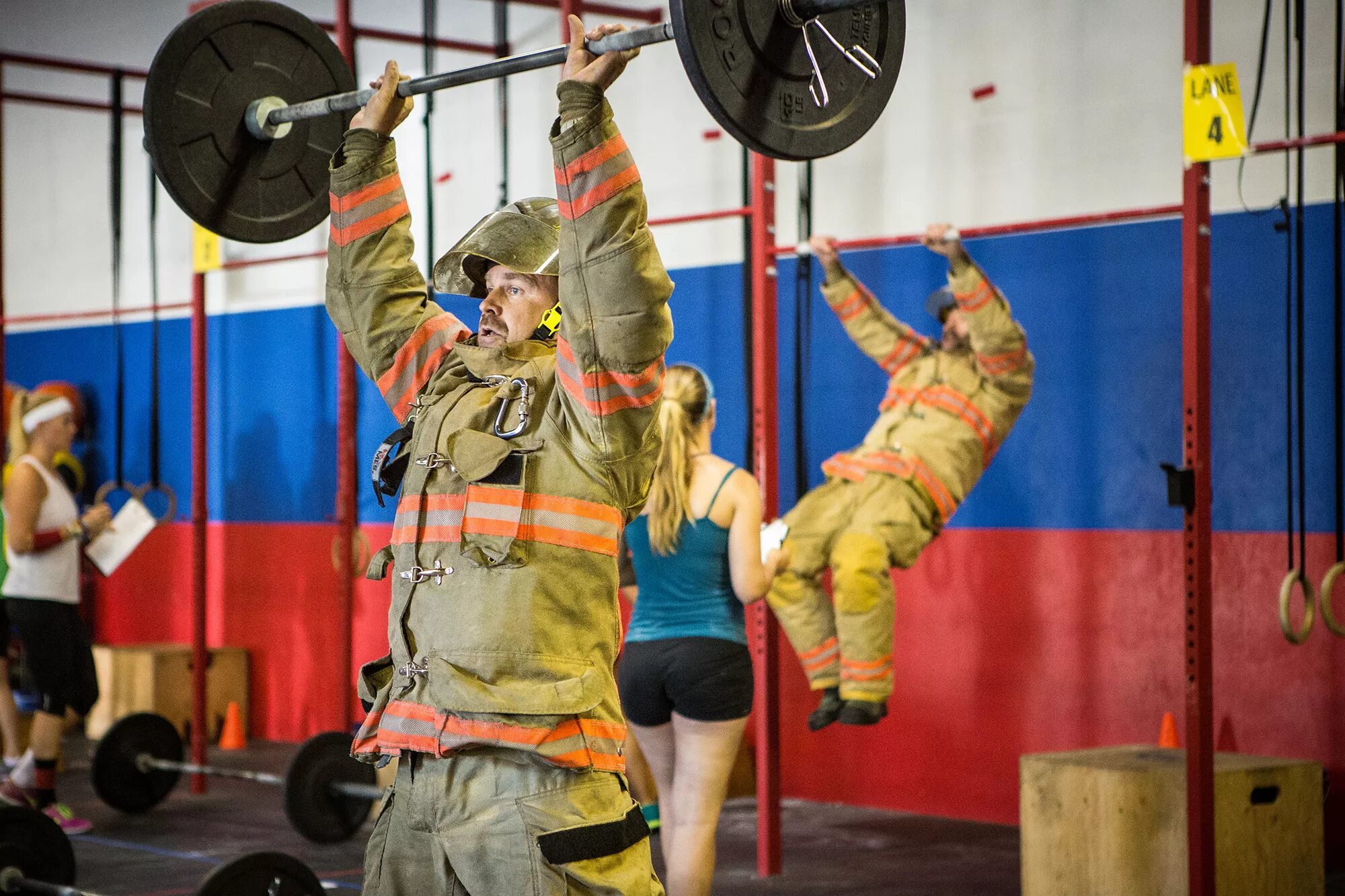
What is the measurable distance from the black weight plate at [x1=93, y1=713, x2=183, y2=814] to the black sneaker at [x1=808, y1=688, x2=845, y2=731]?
268 centimetres

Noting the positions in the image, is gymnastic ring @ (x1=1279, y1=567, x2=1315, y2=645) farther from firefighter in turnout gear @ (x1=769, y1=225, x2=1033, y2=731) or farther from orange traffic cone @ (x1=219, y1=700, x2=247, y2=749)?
orange traffic cone @ (x1=219, y1=700, x2=247, y2=749)

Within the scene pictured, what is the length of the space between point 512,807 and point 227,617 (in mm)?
6631

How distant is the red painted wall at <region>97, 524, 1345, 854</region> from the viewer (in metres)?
5.09

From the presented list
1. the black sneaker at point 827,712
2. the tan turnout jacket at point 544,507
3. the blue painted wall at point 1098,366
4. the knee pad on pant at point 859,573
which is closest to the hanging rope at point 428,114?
the blue painted wall at point 1098,366

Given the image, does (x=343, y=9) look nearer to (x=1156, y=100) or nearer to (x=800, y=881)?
(x=1156, y=100)

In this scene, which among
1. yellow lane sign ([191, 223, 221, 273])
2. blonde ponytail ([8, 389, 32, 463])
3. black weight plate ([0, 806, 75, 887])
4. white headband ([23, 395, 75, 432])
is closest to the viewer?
black weight plate ([0, 806, 75, 887])

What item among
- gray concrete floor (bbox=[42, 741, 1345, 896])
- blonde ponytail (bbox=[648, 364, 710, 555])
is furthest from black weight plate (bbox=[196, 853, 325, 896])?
blonde ponytail (bbox=[648, 364, 710, 555])

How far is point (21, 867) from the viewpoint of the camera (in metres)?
4.15

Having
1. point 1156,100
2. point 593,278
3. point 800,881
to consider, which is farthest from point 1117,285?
point 593,278

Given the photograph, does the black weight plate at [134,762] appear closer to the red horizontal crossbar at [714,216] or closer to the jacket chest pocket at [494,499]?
the red horizontal crossbar at [714,216]

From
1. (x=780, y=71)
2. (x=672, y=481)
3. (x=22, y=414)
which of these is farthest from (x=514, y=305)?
(x=22, y=414)

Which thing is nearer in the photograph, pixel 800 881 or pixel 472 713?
pixel 472 713

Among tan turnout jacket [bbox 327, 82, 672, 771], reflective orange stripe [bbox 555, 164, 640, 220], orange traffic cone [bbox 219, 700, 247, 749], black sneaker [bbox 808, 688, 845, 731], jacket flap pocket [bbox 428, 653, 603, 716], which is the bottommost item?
orange traffic cone [bbox 219, 700, 247, 749]

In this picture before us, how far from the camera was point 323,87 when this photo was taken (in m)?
3.01
